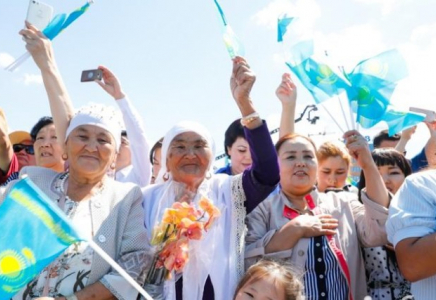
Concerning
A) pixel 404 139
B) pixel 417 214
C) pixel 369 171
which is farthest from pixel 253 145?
pixel 404 139

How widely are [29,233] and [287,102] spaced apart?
2538 mm

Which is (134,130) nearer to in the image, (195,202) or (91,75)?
(91,75)

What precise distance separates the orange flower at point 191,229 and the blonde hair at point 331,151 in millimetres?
1721

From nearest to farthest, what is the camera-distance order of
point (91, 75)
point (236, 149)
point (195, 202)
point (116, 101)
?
point (195, 202), point (91, 75), point (116, 101), point (236, 149)

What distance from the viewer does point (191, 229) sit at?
8.26 feet

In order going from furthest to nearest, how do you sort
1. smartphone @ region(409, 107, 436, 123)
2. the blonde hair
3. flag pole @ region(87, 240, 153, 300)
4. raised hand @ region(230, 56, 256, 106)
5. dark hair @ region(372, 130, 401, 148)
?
1. dark hair @ region(372, 130, 401, 148)
2. the blonde hair
3. smartphone @ region(409, 107, 436, 123)
4. raised hand @ region(230, 56, 256, 106)
5. flag pole @ region(87, 240, 153, 300)

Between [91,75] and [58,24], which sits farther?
[91,75]

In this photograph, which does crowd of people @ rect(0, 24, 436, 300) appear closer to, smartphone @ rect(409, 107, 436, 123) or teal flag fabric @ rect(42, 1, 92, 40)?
teal flag fabric @ rect(42, 1, 92, 40)

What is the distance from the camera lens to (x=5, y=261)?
73.7 inches

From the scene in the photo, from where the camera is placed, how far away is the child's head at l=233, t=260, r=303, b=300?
2311 millimetres

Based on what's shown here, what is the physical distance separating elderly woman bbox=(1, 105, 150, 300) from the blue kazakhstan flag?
45 centimetres

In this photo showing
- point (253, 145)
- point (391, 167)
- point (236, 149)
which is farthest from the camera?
point (236, 149)

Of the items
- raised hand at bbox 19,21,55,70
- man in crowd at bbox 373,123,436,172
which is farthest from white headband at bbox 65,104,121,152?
man in crowd at bbox 373,123,436,172

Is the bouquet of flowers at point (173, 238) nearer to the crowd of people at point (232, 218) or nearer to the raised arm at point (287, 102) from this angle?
the crowd of people at point (232, 218)
